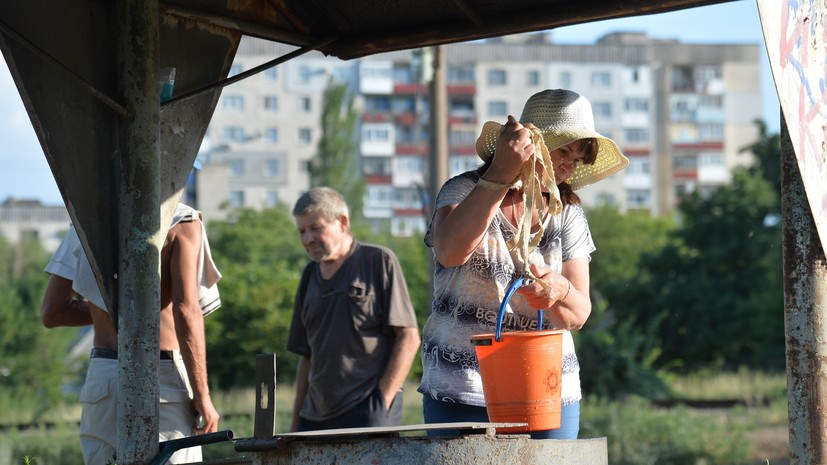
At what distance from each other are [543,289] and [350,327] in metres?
2.62

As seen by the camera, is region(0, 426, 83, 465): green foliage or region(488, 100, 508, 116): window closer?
region(0, 426, 83, 465): green foliage

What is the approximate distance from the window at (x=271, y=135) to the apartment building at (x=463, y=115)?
0.27ft

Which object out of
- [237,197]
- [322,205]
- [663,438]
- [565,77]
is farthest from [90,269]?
[565,77]

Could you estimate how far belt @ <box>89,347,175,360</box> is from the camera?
440cm

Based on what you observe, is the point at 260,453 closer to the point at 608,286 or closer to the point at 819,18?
the point at 819,18

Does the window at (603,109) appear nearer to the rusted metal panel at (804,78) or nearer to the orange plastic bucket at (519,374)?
the rusted metal panel at (804,78)

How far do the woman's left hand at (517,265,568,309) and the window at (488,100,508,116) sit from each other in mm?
91507

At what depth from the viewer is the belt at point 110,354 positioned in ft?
14.4

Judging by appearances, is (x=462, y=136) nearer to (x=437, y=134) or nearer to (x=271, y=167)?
(x=271, y=167)

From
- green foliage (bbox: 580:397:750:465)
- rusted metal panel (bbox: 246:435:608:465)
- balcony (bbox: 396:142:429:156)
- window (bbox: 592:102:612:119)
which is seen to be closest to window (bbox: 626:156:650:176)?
→ window (bbox: 592:102:612:119)

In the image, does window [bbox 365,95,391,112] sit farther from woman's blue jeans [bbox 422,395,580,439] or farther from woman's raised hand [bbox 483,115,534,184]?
woman's raised hand [bbox 483,115,534,184]

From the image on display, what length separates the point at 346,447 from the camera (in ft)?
9.28

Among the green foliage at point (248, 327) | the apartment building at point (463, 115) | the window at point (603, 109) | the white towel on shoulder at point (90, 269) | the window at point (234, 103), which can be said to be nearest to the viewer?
the white towel on shoulder at point (90, 269)

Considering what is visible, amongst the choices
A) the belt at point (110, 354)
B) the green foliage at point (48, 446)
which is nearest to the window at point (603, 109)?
the green foliage at point (48, 446)
